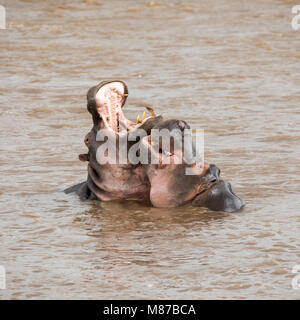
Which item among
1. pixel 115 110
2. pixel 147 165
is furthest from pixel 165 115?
pixel 147 165

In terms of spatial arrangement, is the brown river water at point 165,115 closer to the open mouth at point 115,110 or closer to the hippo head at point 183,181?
the hippo head at point 183,181

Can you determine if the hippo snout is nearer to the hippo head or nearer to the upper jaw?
A: the hippo head

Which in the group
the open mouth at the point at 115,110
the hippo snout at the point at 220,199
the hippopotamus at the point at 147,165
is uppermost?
the open mouth at the point at 115,110

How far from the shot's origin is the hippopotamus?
6.93 metres

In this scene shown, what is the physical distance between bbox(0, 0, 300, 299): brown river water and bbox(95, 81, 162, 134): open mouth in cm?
58

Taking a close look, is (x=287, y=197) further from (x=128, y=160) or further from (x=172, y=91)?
(x=172, y=91)

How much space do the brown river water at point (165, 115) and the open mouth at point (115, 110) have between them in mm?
577

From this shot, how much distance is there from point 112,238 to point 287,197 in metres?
1.46

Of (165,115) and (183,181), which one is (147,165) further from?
(165,115)

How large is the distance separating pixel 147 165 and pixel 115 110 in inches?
17.1

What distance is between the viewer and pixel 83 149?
9.05 m

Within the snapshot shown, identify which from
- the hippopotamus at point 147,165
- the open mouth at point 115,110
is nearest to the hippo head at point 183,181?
the hippopotamus at point 147,165

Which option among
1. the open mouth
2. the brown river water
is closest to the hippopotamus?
the open mouth

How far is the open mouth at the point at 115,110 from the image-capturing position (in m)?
6.97
